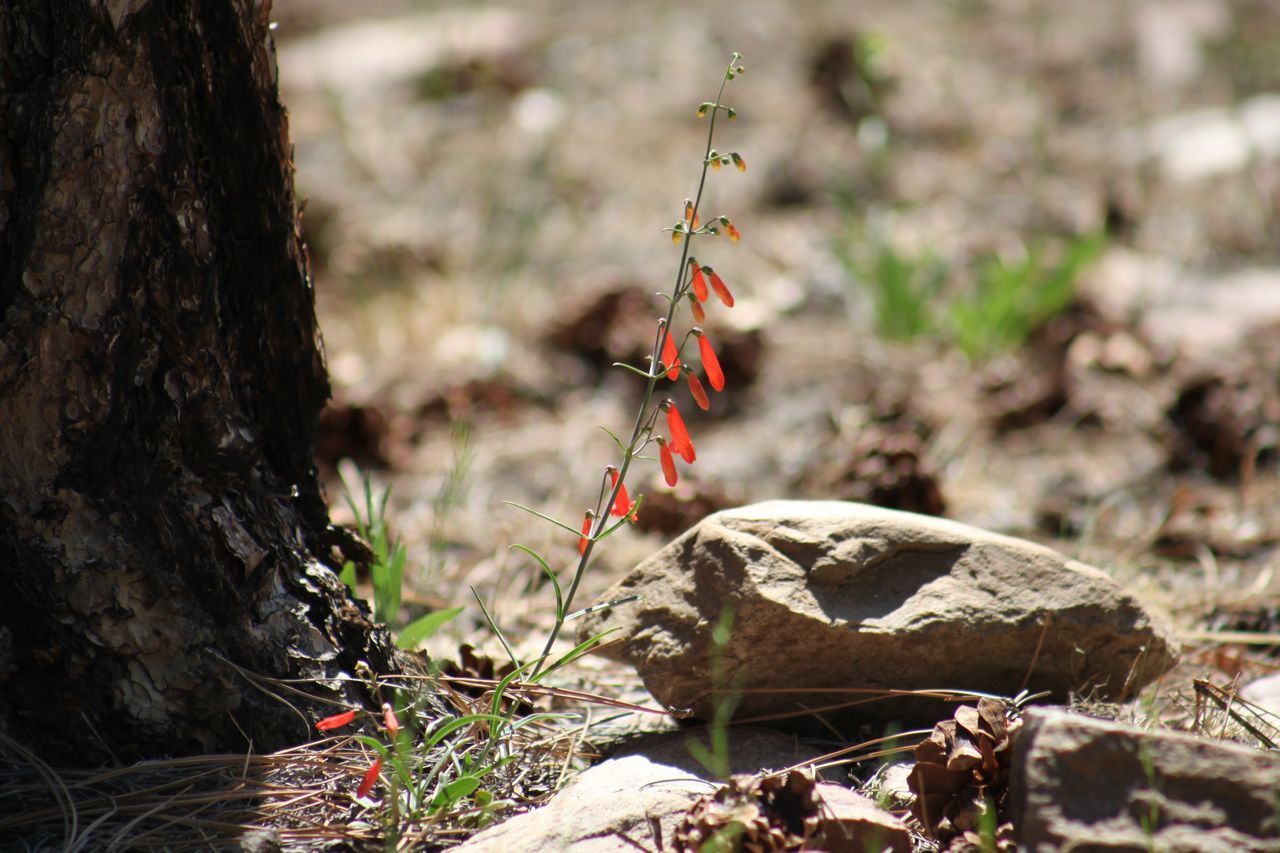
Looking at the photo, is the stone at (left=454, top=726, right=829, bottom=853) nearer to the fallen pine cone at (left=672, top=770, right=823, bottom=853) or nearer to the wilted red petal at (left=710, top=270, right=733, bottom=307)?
the fallen pine cone at (left=672, top=770, right=823, bottom=853)

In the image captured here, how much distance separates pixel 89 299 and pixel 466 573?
4.53 ft

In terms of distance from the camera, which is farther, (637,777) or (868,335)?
(868,335)

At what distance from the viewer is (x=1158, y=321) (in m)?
4.44

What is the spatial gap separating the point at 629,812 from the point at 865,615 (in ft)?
1.74

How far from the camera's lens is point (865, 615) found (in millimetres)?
2002

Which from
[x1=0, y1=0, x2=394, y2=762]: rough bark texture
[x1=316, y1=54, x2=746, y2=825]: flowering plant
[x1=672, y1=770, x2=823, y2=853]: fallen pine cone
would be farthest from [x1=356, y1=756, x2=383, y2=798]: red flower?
[x1=672, y1=770, x2=823, y2=853]: fallen pine cone

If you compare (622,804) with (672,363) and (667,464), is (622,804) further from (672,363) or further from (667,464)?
(672,363)

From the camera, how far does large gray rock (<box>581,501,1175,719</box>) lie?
1.99 metres

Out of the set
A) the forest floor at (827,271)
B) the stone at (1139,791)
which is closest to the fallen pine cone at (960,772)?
the stone at (1139,791)

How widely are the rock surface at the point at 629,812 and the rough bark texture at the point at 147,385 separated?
17.2 inches

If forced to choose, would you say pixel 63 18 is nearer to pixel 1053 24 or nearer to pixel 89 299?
pixel 89 299

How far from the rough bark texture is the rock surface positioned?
1.43ft

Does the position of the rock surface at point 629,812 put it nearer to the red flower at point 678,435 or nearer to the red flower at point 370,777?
the red flower at point 370,777

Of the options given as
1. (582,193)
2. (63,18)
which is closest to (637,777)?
(63,18)
